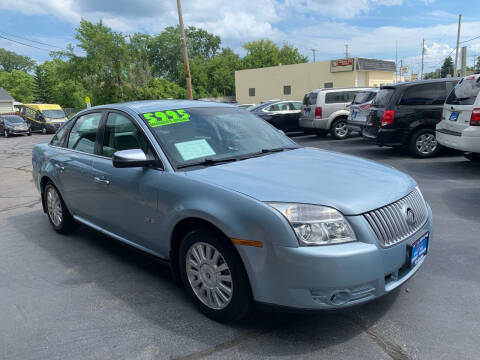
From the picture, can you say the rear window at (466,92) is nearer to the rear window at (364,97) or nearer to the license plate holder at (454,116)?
the license plate holder at (454,116)

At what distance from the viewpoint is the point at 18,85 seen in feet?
288

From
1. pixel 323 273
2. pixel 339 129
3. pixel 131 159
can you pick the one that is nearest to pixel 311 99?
pixel 339 129

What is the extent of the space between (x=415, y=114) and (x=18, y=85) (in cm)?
9623

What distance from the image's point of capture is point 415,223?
293 cm

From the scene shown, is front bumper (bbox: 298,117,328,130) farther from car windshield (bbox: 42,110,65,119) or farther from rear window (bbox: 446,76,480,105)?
car windshield (bbox: 42,110,65,119)

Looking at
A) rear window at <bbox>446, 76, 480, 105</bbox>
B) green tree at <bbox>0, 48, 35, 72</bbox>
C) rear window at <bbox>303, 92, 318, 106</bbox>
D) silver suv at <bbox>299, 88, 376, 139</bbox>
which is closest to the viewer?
rear window at <bbox>446, 76, 480, 105</bbox>

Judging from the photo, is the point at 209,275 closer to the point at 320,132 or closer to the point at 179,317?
the point at 179,317

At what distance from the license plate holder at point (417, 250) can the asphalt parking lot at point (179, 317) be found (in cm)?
42

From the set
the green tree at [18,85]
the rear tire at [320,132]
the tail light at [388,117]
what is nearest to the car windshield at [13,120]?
the rear tire at [320,132]

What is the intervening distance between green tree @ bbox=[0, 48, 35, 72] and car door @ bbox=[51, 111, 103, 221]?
117 meters

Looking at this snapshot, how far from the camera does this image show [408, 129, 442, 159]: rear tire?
9.54 m

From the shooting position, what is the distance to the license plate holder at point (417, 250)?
277cm

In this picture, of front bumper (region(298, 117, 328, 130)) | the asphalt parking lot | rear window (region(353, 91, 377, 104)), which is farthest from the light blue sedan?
front bumper (region(298, 117, 328, 130))

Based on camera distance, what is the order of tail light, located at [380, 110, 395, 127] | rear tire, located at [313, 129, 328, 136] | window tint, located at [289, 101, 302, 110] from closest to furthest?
tail light, located at [380, 110, 395, 127], rear tire, located at [313, 129, 328, 136], window tint, located at [289, 101, 302, 110]
